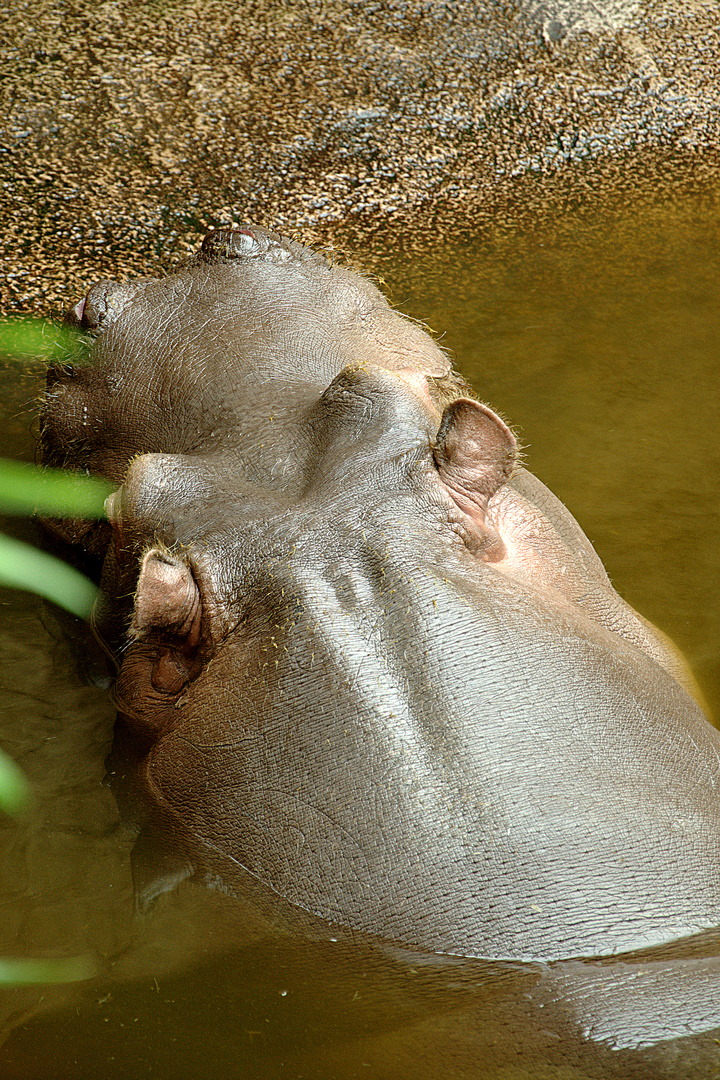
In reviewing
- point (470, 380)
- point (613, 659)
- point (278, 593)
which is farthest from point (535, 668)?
point (470, 380)

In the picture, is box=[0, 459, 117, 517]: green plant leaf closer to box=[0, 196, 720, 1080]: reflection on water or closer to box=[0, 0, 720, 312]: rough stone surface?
box=[0, 196, 720, 1080]: reflection on water

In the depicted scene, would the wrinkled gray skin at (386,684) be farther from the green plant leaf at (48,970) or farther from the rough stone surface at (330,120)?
the rough stone surface at (330,120)

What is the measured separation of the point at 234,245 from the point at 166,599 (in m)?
1.53

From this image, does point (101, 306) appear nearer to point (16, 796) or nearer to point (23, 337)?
point (23, 337)

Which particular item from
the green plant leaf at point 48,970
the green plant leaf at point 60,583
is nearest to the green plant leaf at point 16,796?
the green plant leaf at point 48,970

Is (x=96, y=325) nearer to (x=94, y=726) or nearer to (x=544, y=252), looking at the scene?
(x=94, y=726)

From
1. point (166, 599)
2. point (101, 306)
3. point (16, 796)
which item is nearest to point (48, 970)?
point (16, 796)

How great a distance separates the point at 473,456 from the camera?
110 inches

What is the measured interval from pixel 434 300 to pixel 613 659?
10.4 ft

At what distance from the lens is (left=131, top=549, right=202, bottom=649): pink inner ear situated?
258 cm

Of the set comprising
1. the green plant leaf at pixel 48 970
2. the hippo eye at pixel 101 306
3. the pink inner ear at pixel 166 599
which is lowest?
the green plant leaf at pixel 48 970

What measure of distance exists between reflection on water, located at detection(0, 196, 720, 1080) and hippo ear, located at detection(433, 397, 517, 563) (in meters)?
1.02

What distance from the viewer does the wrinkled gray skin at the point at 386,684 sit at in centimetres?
226

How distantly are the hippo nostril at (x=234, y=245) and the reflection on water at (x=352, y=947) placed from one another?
1.34 metres
